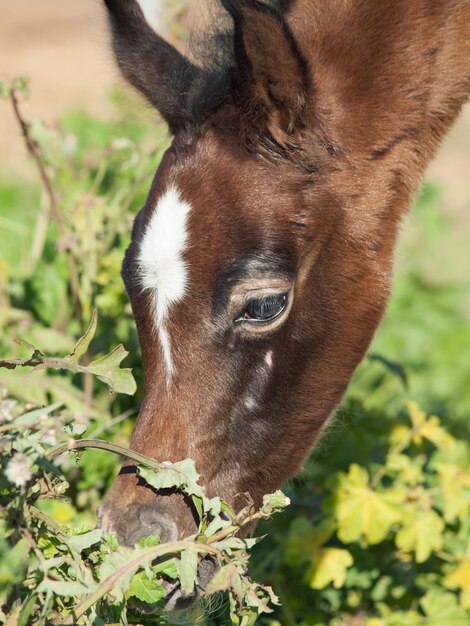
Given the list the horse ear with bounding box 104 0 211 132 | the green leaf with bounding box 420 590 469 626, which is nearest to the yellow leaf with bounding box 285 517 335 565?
the green leaf with bounding box 420 590 469 626

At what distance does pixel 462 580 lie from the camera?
11.3 ft

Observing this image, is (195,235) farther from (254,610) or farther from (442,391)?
(442,391)

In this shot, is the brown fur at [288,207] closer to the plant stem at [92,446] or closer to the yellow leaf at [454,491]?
the plant stem at [92,446]

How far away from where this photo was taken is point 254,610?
2266mm

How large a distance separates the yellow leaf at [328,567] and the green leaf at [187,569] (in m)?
1.19

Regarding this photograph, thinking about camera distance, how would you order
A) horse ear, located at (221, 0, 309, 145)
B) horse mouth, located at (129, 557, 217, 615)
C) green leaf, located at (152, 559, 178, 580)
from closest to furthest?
1. green leaf, located at (152, 559, 178, 580)
2. horse mouth, located at (129, 557, 217, 615)
3. horse ear, located at (221, 0, 309, 145)

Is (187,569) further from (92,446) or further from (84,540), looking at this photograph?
(92,446)

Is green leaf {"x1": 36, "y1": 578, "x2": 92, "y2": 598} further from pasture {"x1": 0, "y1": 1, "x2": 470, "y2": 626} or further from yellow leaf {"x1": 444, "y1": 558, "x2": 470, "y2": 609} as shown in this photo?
yellow leaf {"x1": 444, "y1": 558, "x2": 470, "y2": 609}

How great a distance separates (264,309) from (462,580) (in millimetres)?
1274

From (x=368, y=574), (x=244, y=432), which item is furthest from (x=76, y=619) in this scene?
(x=368, y=574)

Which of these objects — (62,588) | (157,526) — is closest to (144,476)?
(157,526)

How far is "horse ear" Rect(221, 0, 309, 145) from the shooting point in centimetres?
277

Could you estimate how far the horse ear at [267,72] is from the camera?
9.09 ft

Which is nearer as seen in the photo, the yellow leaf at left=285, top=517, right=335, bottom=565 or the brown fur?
the brown fur
